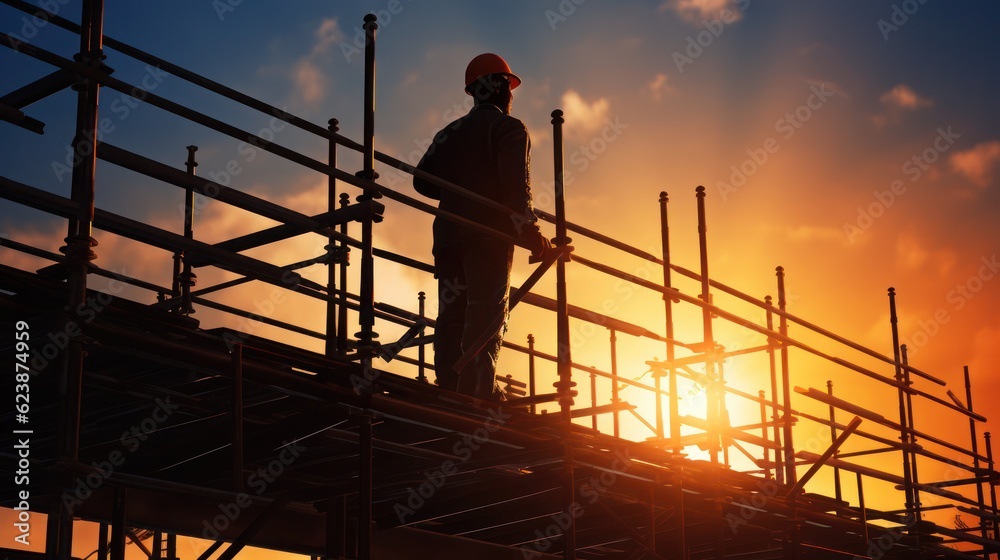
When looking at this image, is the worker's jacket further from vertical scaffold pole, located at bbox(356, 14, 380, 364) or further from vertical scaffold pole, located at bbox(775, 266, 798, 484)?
vertical scaffold pole, located at bbox(775, 266, 798, 484)

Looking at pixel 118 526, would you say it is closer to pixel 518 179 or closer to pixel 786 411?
pixel 518 179

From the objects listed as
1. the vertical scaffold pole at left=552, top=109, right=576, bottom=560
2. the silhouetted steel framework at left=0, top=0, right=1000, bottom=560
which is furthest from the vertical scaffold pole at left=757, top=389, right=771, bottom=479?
the vertical scaffold pole at left=552, top=109, right=576, bottom=560

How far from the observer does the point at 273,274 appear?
706cm

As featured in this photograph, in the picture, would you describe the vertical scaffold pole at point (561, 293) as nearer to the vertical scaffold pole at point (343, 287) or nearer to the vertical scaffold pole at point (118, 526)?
the vertical scaffold pole at point (343, 287)

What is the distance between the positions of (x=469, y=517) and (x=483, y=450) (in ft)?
7.80

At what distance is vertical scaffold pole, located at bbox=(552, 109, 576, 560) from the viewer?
309 inches

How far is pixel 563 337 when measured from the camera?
26.5 feet

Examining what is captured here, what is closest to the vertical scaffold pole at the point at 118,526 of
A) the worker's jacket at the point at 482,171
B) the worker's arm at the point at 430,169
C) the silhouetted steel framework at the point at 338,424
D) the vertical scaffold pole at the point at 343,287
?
the silhouetted steel framework at the point at 338,424

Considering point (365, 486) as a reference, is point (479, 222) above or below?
above

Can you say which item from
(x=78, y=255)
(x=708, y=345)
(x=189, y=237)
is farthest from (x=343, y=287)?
(x=78, y=255)

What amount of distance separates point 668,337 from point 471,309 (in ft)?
10.7

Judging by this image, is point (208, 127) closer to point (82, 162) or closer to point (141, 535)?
point (82, 162)

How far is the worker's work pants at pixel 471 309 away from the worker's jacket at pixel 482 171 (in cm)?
13

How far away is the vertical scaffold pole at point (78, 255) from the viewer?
202 inches
